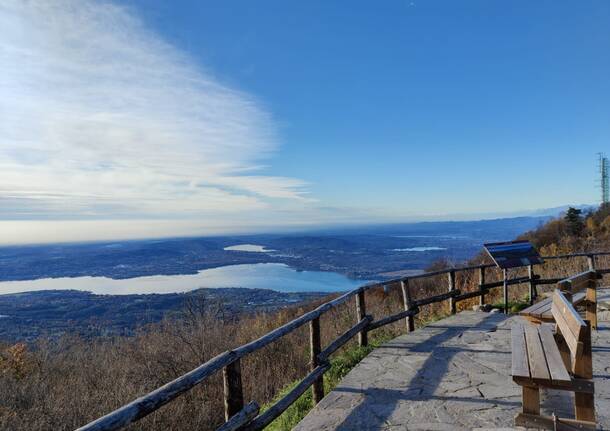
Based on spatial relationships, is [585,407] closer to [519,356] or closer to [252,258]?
[519,356]

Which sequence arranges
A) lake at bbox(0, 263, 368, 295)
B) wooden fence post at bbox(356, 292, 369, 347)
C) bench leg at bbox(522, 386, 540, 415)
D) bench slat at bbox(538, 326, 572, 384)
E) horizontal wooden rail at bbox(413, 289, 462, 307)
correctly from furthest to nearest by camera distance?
1. lake at bbox(0, 263, 368, 295)
2. horizontal wooden rail at bbox(413, 289, 462, 307)
3. wooden fence post at bbox(356, 292, 369, 347)
4. bench leg at bbox(522, 386, 540, 415)
5. bench slat at bbox(538, 326, 572, 384)

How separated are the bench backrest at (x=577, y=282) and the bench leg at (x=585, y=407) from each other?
2001 millimetres

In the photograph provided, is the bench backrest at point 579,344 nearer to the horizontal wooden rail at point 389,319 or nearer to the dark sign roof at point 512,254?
the horizontal wooden rail at point 389,319

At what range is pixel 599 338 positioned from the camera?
6.32 m

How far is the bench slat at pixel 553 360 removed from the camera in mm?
2863

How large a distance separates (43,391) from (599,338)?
9.80 metres

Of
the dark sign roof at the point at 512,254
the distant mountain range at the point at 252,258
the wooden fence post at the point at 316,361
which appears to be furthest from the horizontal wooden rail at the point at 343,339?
the distant mountain range at the point at 252,258

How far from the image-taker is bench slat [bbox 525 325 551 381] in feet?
9.69

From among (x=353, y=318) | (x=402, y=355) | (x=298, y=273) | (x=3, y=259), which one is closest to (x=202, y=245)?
(x=298, y=273)

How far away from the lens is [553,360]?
3.21 meters

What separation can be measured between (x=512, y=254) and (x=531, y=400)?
5.84 meters

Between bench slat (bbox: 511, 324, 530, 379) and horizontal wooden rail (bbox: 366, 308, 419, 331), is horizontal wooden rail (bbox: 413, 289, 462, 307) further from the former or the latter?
bench slat (bbox: 511, 324, 530, 379)

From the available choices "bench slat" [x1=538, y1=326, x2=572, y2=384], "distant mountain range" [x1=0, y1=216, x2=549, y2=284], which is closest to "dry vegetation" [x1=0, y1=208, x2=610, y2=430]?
"bench slat" [x1=538, y1=326, x2=572, y2=384]

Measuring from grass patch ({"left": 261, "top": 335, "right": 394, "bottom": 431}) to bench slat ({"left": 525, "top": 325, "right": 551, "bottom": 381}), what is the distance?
2458 mm
